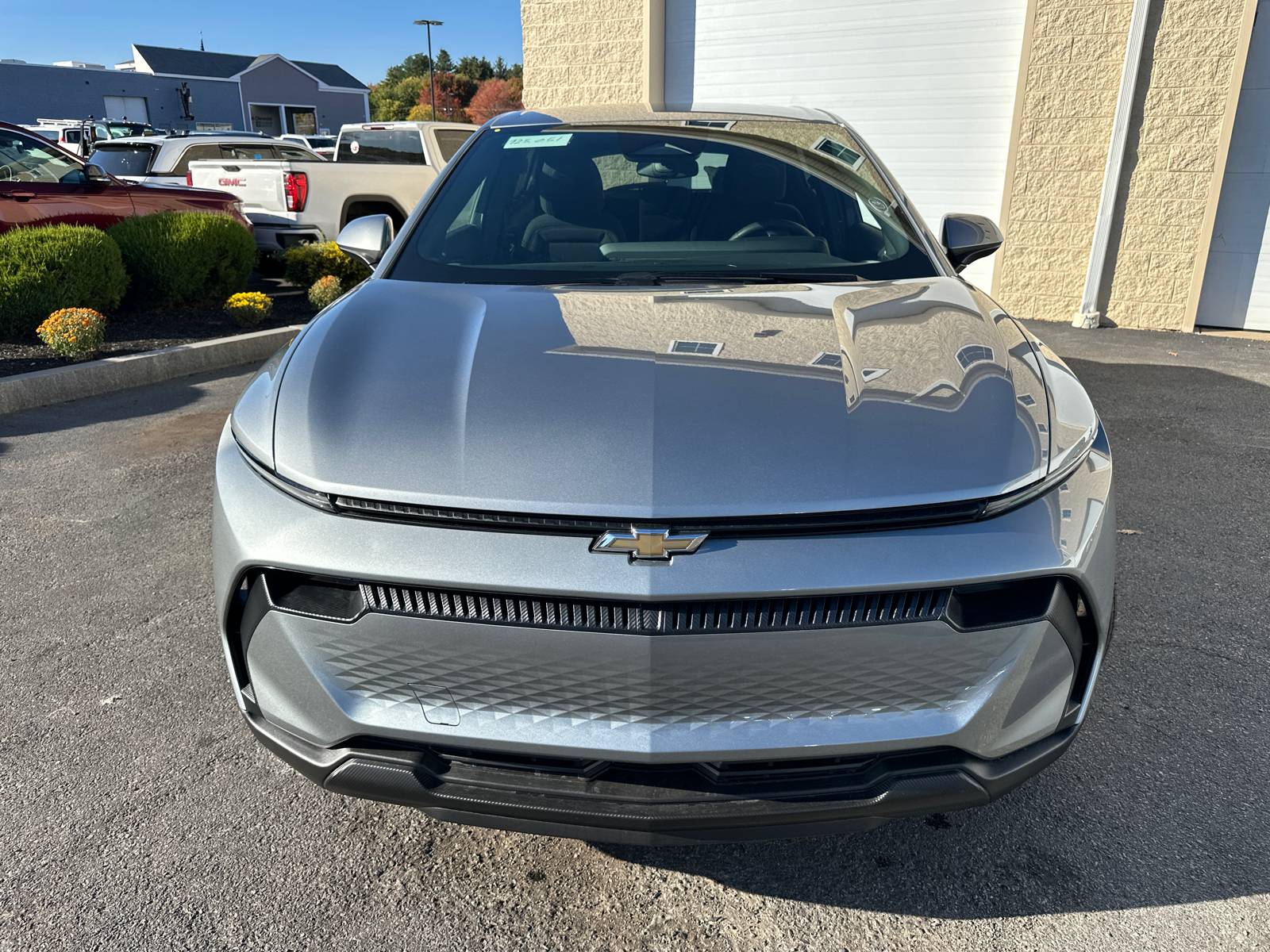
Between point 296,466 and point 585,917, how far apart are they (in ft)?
3.64

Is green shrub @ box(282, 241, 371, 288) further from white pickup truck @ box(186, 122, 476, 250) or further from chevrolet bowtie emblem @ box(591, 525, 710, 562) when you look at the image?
chevrolet bowtie emblem @ box(591, 525, 710, 562)

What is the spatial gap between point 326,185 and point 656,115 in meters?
6.94

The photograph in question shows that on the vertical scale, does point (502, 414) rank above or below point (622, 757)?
above

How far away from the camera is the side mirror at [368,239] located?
2988 mm

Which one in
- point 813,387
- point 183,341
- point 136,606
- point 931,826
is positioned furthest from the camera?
point 183,341

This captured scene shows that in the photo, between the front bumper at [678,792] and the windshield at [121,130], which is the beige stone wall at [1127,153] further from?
the windshield at [121,130]

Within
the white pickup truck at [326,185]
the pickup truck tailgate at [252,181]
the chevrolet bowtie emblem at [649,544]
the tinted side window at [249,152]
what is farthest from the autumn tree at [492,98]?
the chevrolet bowtie emblem at [649,544]

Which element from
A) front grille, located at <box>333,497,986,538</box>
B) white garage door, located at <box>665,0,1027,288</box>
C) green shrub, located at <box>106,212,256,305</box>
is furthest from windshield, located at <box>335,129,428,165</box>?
front grille, located at <box>333,497,986,538</box>

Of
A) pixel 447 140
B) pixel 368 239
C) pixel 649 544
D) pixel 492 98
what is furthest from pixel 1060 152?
pixel 492 98

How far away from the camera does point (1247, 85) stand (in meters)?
7.90

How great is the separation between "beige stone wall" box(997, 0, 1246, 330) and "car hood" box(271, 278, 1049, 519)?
24.7 ft

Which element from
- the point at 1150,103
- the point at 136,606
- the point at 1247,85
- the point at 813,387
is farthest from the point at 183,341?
the point at 1247,85

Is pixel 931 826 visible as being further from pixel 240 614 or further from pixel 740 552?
pixel 240 614

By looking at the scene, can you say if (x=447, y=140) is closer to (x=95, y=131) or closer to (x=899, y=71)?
(x=899, y=71)
